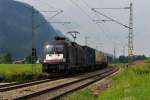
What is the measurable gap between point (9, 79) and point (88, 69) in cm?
3005

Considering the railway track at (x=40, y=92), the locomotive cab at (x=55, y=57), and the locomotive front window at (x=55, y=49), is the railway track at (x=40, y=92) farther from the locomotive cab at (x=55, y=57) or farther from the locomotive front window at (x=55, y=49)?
the locomotive front window at (x=55, y=49)

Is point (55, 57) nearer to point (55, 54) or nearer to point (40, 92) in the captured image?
point (55, 54)

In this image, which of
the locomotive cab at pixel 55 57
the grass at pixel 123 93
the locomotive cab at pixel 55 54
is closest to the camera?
the grass at pixel 123 93

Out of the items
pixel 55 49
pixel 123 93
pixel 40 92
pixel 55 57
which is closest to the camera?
pixel 123 93

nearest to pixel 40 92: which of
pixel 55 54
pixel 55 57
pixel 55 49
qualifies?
pixel 55 57

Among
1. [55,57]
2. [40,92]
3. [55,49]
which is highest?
[55,49]

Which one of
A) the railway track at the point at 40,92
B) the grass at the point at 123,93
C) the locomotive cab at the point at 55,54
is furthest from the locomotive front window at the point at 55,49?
the grass at the point at 123,93

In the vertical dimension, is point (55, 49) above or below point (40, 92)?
above

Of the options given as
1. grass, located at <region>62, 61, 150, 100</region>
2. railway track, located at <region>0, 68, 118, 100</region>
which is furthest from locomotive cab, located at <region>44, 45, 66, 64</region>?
grass, located at <region>62, 61, 150, 100</region>

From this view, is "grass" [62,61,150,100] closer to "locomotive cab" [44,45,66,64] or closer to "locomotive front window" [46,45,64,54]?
"locomotive cab" [44,45,66,64]

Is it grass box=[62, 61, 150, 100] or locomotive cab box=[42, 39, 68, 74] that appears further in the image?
locomotive cab box=[42, 39, 68, 74]

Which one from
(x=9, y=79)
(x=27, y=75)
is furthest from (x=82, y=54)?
(x=9, y=79)

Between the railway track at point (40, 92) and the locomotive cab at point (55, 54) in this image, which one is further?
the locomotive cab at point (55, 54)

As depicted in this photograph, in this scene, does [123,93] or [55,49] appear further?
[55,49]
